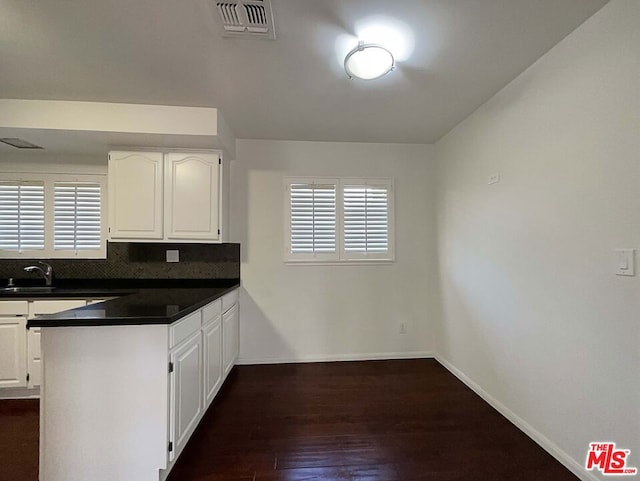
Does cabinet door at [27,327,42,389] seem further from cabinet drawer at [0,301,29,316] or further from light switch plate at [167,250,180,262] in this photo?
light switch plate at [167,250,180,262]

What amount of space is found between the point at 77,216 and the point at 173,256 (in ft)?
3.48

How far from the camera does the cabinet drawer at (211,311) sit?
2256 millimetres

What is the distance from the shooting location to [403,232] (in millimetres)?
3725

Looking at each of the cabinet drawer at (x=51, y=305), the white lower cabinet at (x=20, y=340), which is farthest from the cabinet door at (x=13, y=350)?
the cabinet drawer at (x=51, y=305)

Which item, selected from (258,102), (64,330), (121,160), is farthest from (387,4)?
(121,160)

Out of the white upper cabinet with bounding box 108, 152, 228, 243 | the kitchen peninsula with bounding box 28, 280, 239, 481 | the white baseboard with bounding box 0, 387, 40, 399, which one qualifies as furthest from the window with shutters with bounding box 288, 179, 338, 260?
the white baseboard with bounding box 0, 387, 40, 399

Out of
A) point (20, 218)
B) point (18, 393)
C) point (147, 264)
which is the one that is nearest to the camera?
point (18, 393)

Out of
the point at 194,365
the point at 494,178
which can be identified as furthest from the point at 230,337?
the point at 494,178

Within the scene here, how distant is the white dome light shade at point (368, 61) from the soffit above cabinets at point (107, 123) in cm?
135

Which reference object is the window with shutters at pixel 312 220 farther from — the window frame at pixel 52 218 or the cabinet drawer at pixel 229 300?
the window frame at pixel 52 218

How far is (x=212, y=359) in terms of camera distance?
244 centimetres

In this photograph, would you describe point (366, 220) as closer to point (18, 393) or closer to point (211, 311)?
point (211, 311)

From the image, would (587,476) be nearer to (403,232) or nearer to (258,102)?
(403,232)

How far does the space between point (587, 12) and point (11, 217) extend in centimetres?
498
